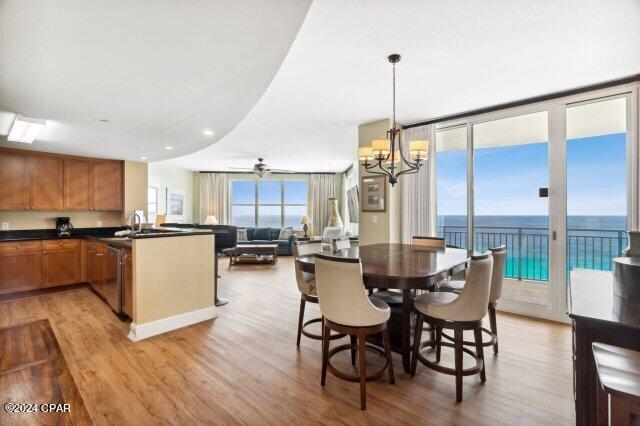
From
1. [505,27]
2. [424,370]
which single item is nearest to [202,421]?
[424,370]

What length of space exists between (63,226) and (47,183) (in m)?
0.77

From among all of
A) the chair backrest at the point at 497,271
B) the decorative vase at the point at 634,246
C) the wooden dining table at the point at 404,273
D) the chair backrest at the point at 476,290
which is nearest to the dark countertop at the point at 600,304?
the decorative vase at the point at 634,246

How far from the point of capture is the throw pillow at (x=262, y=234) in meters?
8.74

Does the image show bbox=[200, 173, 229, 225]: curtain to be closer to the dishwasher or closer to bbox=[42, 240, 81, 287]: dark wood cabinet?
bbox=[42, 240, 81, 287]: dark wood cabinet

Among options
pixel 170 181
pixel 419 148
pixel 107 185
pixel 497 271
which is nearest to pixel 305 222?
pixel 170 181

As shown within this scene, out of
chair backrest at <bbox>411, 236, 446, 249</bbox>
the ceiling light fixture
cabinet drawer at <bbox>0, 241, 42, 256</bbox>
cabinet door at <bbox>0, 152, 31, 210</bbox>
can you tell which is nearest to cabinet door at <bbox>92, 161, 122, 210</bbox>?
cabinet door at <bbox>0, 152, 31, 210</bbox>

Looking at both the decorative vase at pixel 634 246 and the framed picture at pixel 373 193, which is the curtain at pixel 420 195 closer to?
the framed picture at pixel 373 193

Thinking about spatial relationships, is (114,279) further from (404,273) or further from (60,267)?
(404,273)

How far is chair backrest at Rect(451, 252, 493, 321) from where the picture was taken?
6.40 feet

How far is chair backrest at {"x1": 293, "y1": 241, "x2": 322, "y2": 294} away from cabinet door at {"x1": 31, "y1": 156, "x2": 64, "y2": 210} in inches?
183

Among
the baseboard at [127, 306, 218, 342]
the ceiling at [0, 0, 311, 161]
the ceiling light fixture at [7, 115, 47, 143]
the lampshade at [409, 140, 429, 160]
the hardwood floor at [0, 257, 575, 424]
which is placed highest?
the ceiling at [0, 0, 311, 161]

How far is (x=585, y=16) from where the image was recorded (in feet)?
6.55

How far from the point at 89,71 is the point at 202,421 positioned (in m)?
2.60

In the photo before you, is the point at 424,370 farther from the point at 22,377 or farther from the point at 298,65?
the point at 22,377
